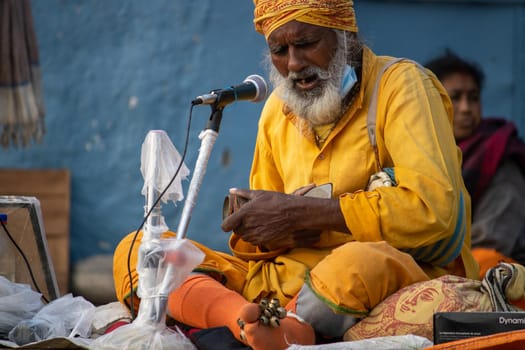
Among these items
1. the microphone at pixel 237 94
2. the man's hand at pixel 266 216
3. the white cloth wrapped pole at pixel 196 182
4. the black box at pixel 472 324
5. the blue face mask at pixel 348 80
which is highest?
the microphone at pixel 237 94

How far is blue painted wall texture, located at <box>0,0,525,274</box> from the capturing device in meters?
7.41

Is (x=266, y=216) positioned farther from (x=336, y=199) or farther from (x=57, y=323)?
(x=57, y=323)

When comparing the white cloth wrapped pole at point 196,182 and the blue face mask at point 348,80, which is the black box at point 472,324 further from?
the blue face mask at point 348,80

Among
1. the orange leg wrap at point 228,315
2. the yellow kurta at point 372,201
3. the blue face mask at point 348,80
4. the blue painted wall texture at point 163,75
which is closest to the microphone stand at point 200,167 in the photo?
the orange leg wrap at point 228,315

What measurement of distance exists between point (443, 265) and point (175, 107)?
3.87 m

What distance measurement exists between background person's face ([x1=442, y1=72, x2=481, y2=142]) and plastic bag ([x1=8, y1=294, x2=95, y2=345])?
10.9 feet

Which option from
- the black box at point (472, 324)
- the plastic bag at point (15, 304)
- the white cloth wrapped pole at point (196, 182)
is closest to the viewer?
the black box at point (472, 324)

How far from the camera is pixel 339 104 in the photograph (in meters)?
4.05

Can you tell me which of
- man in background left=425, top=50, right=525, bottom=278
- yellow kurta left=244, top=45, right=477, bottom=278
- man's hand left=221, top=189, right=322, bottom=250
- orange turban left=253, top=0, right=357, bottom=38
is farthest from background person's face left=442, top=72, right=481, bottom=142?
man's hand left=221, top=189, right=322, bottom=250

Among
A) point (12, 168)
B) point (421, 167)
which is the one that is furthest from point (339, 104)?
point (12, 168)

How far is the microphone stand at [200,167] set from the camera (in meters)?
3.40

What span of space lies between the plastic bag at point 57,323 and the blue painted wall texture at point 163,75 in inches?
128

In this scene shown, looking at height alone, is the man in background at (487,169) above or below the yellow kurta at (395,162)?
below

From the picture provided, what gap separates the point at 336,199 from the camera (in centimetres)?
382
